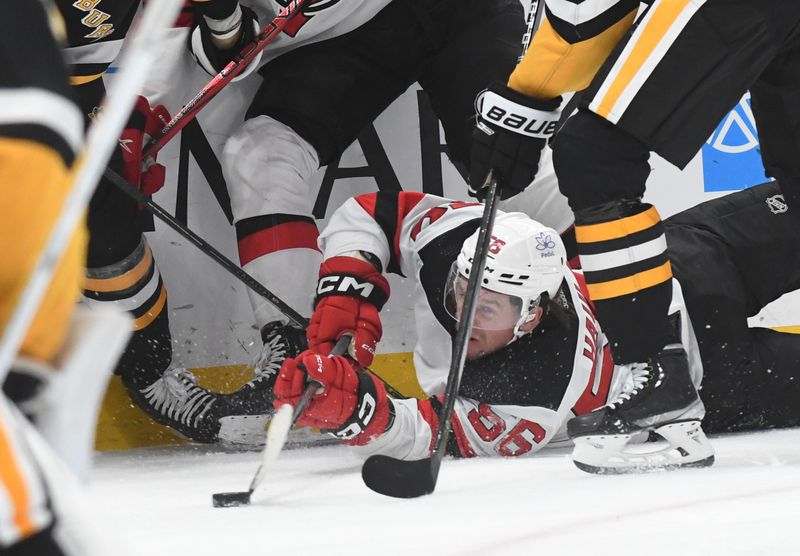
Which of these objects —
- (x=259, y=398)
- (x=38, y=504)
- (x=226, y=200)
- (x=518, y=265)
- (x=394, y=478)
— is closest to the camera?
(x=38, y=504)

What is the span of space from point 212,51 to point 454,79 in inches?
24.2

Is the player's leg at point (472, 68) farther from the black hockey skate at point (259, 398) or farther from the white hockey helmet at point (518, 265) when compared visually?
the black hockey skate at point (259, 398)

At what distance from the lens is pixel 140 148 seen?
248 centimetres

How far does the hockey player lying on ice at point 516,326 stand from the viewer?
6.81 ft

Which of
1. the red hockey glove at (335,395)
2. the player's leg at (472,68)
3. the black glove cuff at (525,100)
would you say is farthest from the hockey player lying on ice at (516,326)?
the black glove cuff at (525,100)

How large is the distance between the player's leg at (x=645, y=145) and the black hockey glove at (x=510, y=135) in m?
0.13

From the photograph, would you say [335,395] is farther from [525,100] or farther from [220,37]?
[220,37]

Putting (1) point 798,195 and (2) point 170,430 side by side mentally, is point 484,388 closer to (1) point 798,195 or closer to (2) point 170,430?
(1) point 798,195

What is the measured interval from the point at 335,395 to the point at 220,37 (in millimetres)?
1063

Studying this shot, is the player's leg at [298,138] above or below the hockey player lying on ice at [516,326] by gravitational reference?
above

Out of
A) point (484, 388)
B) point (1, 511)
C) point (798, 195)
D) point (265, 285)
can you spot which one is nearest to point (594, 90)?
point (798, 195)

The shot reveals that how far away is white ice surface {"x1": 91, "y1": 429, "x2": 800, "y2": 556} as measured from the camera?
1013 millimetres

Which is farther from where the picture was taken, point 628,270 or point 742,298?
point 742,298

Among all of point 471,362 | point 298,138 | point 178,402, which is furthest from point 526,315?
point 178,402
